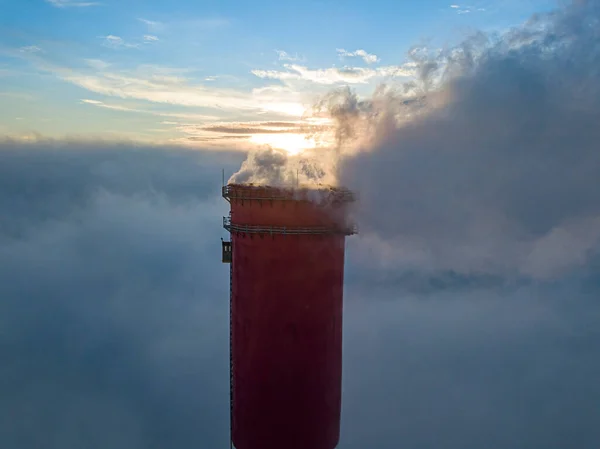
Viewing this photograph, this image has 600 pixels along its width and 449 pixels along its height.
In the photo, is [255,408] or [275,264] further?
[255,408]

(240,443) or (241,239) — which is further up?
(241,239)

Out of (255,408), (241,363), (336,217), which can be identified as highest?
(336,217)

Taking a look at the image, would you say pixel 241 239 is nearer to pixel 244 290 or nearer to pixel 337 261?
pixel 244 290

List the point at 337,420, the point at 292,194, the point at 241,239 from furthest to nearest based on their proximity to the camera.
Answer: the point at 337,420, the point at 241,239, the point at 292,194

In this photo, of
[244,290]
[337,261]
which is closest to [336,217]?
[337,261]

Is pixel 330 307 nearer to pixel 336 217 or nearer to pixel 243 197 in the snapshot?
pixel 336 217

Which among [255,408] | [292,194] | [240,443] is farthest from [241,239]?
[240,443]

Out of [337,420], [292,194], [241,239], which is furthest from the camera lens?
[337,420]
